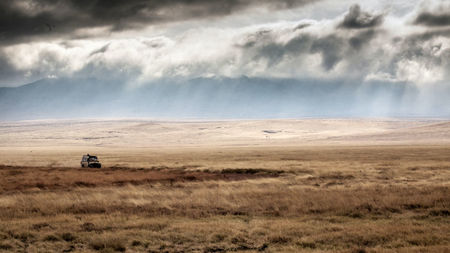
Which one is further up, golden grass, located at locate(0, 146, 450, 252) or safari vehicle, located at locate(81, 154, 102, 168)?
golden grass, located at locate(0, 146, 450, 252)

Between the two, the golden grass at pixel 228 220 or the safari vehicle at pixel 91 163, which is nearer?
the golden grass at pixel 228 220

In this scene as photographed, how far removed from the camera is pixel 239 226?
1498 centimetres

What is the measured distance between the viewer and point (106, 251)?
12242 millimetres

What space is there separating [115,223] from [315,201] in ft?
30.2

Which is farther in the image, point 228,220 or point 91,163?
point 91,163

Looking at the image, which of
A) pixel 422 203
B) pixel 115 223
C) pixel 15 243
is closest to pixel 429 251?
pixel 422 203

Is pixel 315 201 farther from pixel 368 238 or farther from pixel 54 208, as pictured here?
pixel 54 208

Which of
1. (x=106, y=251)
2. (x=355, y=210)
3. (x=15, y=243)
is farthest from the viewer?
(x=355, y=210)

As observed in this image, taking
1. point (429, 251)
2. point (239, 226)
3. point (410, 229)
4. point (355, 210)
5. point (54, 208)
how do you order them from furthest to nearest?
point (54, 208) < point (355, 210) < point (239, 226) < point (410, 229) < point (429, 251)

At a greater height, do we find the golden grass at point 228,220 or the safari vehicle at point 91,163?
the golden grass at point 228,220

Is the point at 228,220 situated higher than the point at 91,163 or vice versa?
the point at 228,220

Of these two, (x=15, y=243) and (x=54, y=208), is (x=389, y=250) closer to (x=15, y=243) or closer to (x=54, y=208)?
(x=15, y=243)

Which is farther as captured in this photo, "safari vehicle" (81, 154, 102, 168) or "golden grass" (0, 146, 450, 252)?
"safari vehicle" (81, 154, 102, 168)

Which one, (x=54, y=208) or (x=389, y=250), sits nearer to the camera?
(x=389, y=250)
